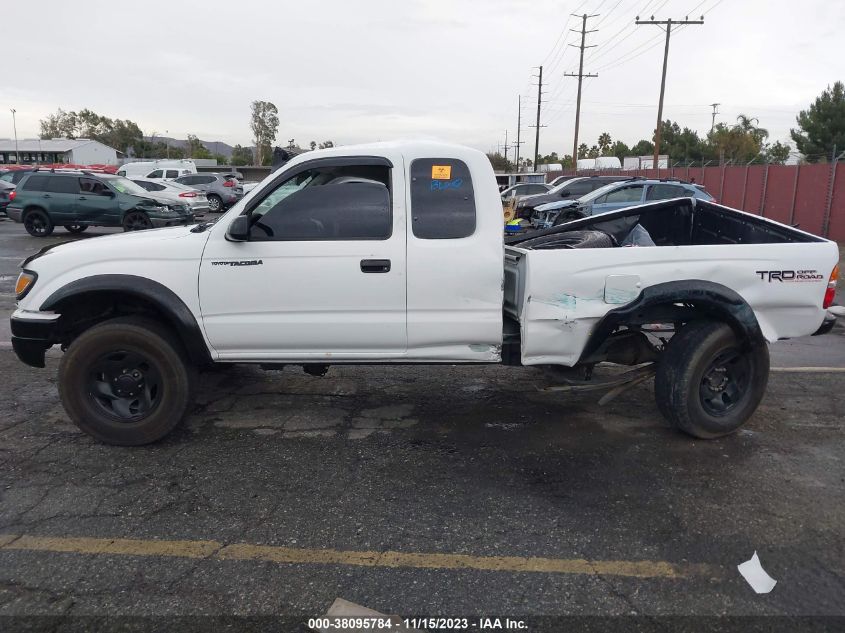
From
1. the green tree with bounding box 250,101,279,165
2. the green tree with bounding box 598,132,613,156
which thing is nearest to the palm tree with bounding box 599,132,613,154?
the green tree with bounding box 598,132,613,156

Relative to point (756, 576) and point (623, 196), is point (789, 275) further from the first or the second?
point (623, 196)

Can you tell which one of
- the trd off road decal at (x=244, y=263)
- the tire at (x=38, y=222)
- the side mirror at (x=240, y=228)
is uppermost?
the side mirror at (x=240, y=228)

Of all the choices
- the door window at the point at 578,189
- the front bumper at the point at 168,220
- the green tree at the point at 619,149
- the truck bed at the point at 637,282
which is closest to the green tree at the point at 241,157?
the green tree at the point at 619,149

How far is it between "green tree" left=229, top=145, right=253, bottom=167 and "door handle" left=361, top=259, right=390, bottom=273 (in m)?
96.8

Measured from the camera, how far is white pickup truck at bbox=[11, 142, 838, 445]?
13.8 ft

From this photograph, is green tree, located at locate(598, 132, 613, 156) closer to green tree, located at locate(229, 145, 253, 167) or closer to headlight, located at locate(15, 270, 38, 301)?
green tree, located at locate(229, 145, 253, 167)

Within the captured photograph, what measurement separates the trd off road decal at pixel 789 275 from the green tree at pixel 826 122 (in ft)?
148

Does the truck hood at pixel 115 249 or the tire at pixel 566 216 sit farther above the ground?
the truck hood at pixel 115 249

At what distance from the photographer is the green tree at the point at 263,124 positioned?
9469 centimetres

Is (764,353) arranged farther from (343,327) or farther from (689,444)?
(343,327)

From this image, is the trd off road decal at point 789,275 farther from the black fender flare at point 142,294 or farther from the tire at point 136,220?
the tire at point 136,220

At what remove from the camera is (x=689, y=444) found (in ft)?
14.8

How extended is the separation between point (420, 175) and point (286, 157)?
1.04 metres

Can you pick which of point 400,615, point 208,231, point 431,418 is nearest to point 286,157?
A: point 208,231
